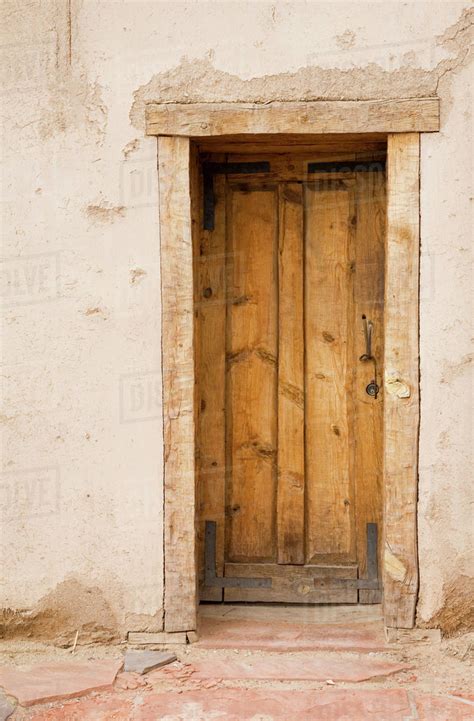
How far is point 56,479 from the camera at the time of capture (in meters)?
3.98

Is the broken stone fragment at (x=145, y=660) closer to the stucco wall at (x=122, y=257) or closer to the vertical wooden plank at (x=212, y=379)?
the stucco wall at (x=122, y=257)

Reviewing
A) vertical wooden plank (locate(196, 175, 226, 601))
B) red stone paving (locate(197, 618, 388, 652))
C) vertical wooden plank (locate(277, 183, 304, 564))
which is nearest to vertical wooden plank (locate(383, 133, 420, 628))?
red stone paving (locate(197, 618, 388, 652))

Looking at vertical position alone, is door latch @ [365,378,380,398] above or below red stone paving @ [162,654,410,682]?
above

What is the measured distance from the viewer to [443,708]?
11.1 ft

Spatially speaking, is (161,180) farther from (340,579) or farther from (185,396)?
(340,579)

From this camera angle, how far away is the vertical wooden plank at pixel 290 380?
421 centimetres

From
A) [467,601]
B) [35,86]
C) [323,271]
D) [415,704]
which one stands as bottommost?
[415,704]

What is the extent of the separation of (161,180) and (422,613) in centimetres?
227

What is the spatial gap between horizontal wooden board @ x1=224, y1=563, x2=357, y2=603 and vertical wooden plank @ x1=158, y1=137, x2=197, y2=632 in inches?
15.9

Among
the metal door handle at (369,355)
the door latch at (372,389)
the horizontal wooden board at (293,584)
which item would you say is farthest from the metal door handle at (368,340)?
the horizontal wooden board at (293,584)

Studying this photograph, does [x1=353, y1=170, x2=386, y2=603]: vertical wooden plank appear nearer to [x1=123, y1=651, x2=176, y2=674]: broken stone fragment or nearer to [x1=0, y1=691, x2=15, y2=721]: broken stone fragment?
[x1=123, y1=651, x2=176, y2=674]: broken stone fragment

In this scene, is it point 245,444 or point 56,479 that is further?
point 245,444

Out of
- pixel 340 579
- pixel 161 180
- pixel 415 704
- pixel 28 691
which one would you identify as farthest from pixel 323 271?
pixel 28 691

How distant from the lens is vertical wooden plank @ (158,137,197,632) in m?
3.87
